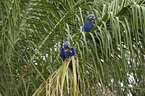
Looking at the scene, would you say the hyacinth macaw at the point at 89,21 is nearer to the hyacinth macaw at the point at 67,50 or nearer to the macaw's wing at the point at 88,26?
the macaw's wing at the point at 88,26

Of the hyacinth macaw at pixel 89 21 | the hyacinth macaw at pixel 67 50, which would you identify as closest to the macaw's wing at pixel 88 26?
the hyacinth macaw at pixel 89 21

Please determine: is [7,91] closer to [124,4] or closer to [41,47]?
[41,47]

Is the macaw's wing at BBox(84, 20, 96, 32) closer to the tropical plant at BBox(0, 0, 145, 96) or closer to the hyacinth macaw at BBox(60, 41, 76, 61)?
the tropical plant at BBox(0, 0, 145, 96)

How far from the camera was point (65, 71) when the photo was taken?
583mm

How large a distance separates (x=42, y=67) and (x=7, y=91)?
248 mm

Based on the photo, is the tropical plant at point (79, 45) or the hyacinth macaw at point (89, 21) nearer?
the tropical plant at point (79, 45)

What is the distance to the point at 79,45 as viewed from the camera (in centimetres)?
102

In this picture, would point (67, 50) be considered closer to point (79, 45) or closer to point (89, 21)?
point (79, 45)

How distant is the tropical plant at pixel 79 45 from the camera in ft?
2.86

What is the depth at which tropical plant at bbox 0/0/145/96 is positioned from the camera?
0.87 metres

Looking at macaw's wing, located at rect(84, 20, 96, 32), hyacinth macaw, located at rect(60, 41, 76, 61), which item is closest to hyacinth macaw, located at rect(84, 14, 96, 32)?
macaw's wing, located at rect(84, 20, 96, 32)

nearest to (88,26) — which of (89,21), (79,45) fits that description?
(89,21)

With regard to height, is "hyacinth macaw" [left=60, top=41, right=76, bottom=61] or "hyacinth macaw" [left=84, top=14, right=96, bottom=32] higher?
"hyacinth macaw" [left=84, top=14, right=96, bottom=32]

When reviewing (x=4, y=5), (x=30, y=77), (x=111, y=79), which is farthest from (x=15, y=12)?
(x=111, y=79)
